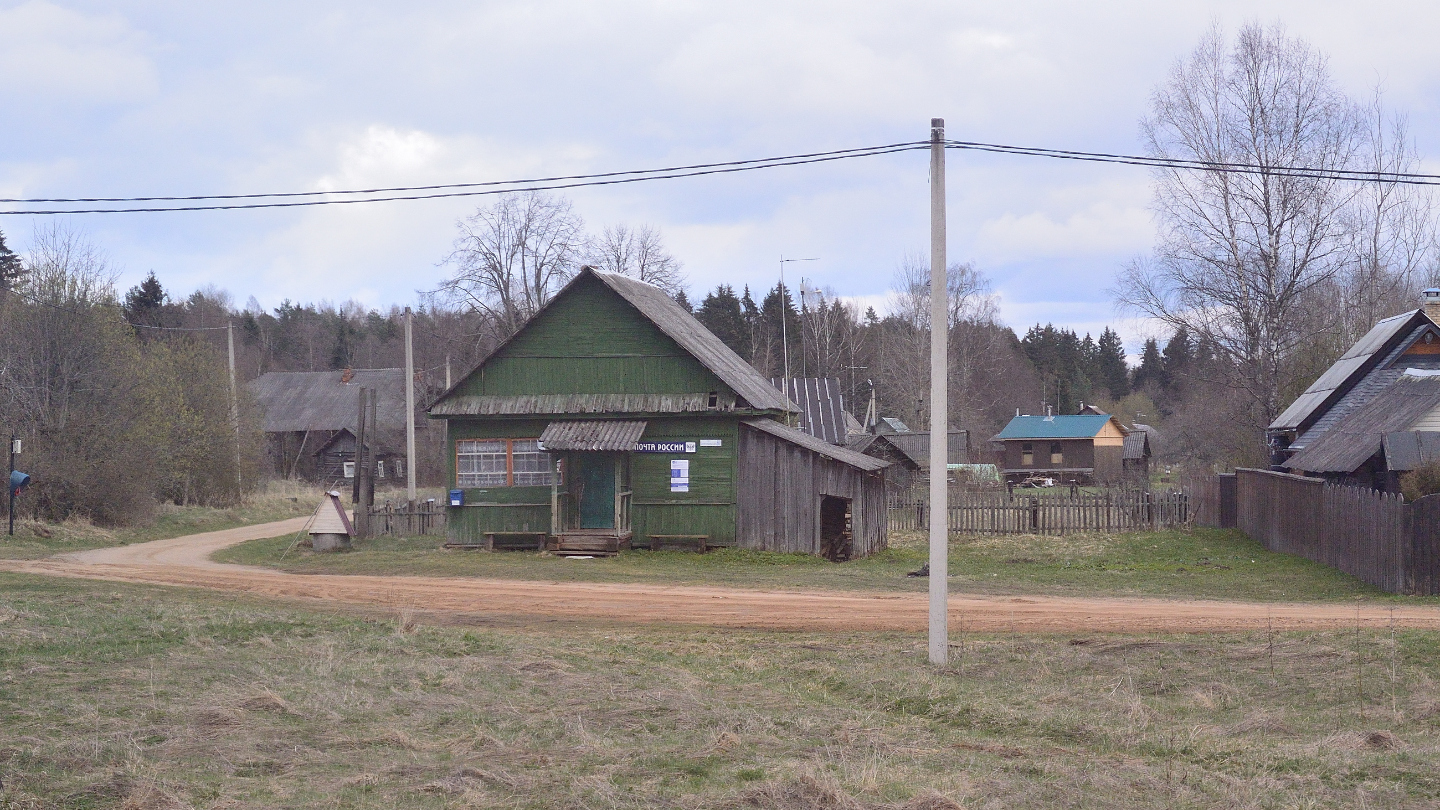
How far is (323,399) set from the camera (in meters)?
69.1

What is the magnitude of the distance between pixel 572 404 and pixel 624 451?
2153 millimetres

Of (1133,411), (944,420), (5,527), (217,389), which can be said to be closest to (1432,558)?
(944,420)

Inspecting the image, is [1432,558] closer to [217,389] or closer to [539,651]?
[539,651]

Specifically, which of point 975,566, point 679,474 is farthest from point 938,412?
point 679,474

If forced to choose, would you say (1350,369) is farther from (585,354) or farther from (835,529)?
(585,354)

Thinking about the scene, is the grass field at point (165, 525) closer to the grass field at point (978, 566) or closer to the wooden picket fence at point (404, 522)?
the grass field at point (978, 566)

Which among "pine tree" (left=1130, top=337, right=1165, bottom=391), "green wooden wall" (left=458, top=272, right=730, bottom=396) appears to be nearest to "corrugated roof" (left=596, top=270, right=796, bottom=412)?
"green wooden wall" (left=458, top=272, right=730, bottom=396)

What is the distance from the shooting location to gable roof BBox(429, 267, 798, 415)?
2772 centimetres

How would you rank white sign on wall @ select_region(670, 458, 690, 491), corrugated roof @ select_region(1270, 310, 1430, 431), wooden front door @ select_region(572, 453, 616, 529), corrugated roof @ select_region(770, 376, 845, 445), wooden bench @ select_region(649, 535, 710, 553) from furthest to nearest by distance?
corrugated roof @ select_region(770, 376, 845, 445), corrugated roof @ select_region(1270, 310, 1430, 431), wooden front door @ select_region(572, 453, 616, 529), white sign on wall @ select_region(670, 458, 690, 491), wooden bench @ select_region(649, 535, 710, 553)

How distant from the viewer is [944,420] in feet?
40.5

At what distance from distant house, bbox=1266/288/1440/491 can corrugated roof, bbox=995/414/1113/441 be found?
4680 cm

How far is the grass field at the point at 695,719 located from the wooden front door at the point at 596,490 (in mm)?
13865

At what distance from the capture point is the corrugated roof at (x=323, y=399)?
66875mm

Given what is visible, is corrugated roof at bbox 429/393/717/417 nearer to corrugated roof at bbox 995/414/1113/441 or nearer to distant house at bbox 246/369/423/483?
distant house at bbox 246/369/423/483
